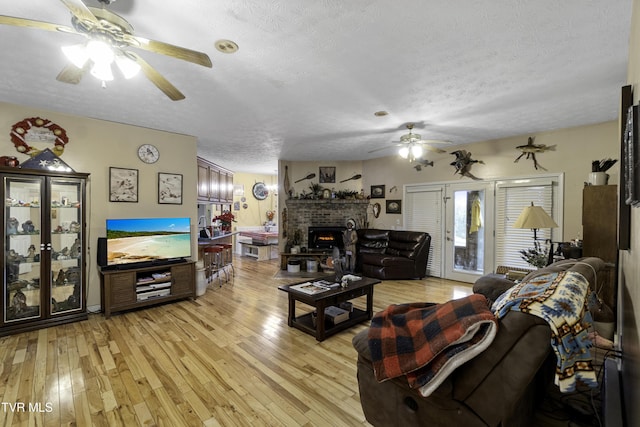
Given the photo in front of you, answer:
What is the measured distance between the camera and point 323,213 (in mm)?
6922

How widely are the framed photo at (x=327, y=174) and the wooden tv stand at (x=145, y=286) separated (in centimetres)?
370

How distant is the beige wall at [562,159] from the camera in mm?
4016

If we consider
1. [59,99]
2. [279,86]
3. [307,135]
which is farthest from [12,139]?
[307,135]

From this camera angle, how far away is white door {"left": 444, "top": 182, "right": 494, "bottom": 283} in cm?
514

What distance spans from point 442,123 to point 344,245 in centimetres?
339

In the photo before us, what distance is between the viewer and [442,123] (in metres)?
3.97

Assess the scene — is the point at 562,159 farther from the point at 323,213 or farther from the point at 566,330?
the point at 323,213

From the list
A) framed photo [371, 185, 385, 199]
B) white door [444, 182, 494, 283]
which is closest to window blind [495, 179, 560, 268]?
white door [444, 182, 494, 283]

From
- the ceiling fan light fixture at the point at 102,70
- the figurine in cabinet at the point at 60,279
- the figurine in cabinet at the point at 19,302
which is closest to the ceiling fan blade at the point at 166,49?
the ceiling fan light fixture at the point at 102,70

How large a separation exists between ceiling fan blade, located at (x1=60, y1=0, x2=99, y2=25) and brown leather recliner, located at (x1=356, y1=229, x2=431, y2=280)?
5213 mm

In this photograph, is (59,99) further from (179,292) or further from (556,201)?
(556,201)

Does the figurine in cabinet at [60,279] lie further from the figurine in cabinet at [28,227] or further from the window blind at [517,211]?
the window blind at [517,211]

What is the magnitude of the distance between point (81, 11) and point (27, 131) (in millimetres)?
2940

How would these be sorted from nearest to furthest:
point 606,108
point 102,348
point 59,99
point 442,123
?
1. point 102,348
2. point 59,99
3. point 606,108
4. point 442,123
